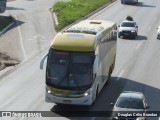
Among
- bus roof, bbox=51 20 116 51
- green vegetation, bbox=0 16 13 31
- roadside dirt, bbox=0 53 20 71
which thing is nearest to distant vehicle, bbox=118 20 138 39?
green vegetation, bbox=0 16 13 31

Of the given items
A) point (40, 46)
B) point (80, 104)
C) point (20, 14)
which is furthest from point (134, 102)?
point (20, 14)

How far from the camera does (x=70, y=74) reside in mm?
24922

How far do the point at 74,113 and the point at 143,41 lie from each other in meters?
26.3

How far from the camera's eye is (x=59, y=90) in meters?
24.9

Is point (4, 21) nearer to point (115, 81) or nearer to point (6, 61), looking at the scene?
point (6, 61)

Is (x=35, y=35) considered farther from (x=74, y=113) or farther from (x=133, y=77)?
(x=74, y=113)

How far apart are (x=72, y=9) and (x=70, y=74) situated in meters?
44.8

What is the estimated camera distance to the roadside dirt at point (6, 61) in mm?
37850

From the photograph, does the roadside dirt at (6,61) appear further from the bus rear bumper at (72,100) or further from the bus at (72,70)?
the bus rear bumper at (72,100)

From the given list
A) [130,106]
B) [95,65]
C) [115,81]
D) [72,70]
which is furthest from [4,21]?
[130,106]

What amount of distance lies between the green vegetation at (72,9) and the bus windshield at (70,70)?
2828 centimetres

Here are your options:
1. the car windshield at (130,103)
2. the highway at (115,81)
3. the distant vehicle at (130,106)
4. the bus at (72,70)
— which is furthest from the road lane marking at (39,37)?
the car windshield at (130,103)

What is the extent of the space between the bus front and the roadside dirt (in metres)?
12.7

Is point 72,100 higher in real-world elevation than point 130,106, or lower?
lower
